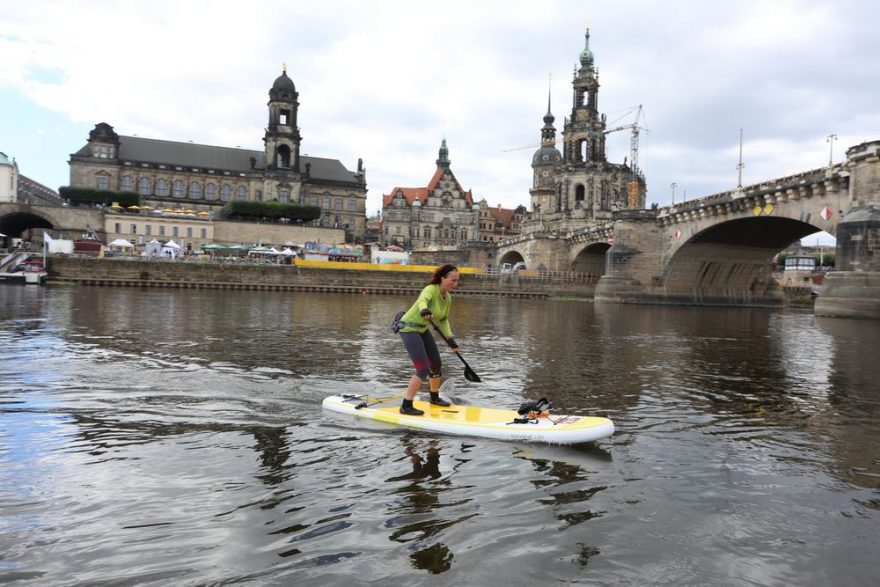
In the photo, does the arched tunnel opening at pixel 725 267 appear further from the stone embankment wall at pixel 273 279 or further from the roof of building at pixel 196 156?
the roof of building at pixel 196 156

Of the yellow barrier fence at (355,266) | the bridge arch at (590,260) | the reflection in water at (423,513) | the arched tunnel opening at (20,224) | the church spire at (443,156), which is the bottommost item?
the reflection in water at (423,513)

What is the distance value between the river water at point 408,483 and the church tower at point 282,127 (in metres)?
87.0

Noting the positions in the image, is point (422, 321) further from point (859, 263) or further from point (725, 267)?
point (725, 267)

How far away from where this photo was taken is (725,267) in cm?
5322

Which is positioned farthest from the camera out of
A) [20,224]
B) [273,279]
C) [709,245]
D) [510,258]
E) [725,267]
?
[510,258]

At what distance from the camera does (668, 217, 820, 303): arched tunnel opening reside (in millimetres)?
48531

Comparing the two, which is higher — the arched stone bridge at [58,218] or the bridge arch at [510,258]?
the arched stone bridge at [58,218]

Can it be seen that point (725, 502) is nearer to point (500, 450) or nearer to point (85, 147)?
point (500, 450)

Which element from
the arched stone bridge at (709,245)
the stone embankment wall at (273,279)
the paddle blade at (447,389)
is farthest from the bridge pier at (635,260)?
the paddle blade at (447,389)

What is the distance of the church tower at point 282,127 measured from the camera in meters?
94.2

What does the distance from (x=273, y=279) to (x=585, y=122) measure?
65.0 metres

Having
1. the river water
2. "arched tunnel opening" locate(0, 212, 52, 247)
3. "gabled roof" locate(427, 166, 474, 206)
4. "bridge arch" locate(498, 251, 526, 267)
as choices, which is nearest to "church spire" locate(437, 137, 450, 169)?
"gabled roof" locate(427, 166, 474, 206)

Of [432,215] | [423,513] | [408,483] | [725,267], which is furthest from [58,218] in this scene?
[423,513]

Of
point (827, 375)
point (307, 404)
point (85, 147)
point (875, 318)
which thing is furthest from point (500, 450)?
point (85, 147)
